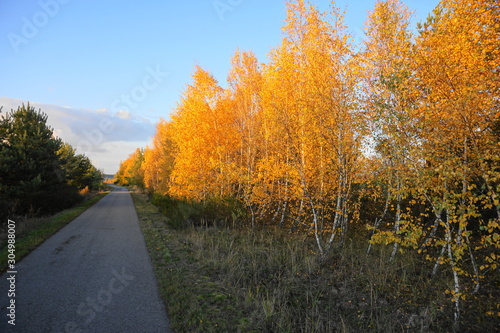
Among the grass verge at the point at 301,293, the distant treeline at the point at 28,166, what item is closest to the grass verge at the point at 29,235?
the distant treeline at the point at 28,166

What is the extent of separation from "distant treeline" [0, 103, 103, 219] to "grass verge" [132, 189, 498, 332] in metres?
10.6

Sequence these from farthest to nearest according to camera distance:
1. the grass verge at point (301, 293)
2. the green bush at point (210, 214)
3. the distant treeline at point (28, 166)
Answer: the distant treeline at point (28, 166)
the green bush at point (210, 214)
the grass verge at point (301, 293)

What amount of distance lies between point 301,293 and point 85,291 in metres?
4.21

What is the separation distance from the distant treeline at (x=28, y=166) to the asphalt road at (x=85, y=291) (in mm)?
7857

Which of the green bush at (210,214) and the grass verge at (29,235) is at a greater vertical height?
the green bush at (210,214)

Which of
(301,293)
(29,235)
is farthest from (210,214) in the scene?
(301,293)

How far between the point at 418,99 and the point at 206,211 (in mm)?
9113

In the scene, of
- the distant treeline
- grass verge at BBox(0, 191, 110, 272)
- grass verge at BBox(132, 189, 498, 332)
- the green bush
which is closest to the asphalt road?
grass verge at BBox(0, 191, 110, 272)

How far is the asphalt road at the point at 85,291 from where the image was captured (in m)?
4.00

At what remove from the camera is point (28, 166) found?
47.9 ft

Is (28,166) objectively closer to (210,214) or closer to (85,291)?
(210,214)

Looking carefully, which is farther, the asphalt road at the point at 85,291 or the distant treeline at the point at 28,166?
the distant treeline at the point at 28,166

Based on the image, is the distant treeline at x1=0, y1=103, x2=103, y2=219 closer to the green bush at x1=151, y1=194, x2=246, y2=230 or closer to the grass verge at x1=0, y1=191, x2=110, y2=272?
the grass verge at x1=0, y1=191, x2=110, y2=272

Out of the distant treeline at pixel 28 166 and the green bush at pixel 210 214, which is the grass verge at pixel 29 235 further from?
the green bush at pixel 210 214
